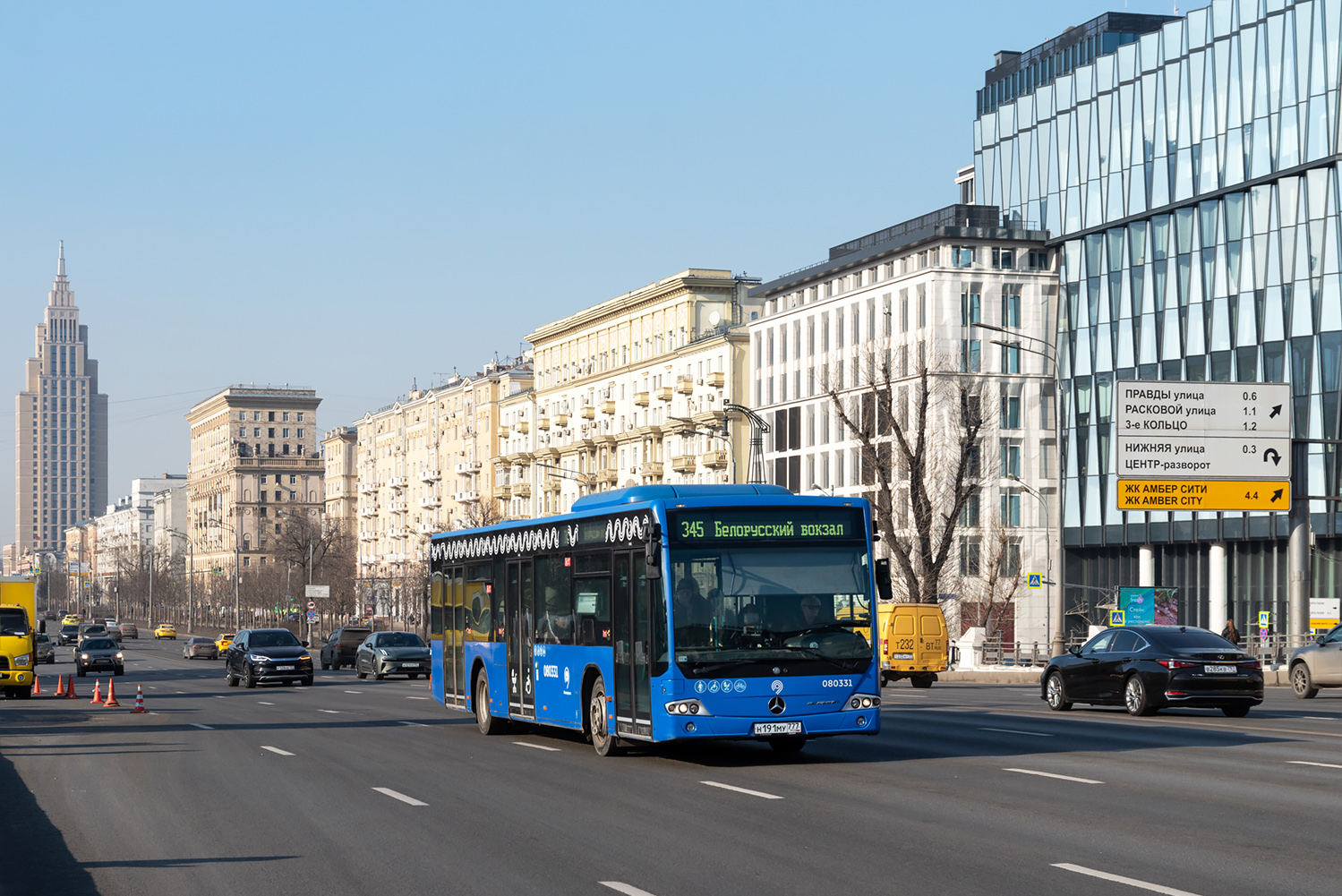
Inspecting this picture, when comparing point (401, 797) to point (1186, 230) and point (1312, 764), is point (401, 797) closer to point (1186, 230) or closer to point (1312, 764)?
point (1312, 764)

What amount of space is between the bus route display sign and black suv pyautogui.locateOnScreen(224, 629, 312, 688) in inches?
902

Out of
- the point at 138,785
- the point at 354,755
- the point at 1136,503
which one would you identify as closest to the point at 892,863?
the point at 138,785

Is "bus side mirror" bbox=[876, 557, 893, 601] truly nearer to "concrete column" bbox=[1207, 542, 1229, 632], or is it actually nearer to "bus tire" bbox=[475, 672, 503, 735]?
"bus tire" bbox=[475, 672, 503, 735]

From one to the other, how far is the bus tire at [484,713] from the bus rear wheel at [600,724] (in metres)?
4.63

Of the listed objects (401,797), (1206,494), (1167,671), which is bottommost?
(401,797)

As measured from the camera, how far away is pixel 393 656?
5553 cm

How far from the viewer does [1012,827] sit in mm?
13281

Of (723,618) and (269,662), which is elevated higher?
(723,618)

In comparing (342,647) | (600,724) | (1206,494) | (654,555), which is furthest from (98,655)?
(654,555)

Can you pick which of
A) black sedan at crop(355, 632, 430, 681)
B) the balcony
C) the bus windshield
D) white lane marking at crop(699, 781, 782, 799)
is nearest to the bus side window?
the bus windshield

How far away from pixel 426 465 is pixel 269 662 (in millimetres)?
107251

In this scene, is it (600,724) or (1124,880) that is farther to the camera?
(600,724)

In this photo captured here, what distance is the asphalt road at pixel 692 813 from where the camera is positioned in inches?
441

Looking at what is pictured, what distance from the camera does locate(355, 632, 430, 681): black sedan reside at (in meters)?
55.4
